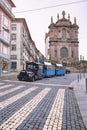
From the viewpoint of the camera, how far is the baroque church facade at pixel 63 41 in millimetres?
98188

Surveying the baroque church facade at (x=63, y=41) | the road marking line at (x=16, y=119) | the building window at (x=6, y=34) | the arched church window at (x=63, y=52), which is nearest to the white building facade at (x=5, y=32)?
the building window at (x=6, y=34)

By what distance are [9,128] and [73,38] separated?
3781 inches

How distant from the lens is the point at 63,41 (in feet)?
330

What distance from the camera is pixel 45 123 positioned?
7.18 metres

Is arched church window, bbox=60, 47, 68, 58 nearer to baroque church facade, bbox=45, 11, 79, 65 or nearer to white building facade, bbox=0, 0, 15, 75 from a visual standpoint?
baroque church facade, bbox=45, 11, 79, 65

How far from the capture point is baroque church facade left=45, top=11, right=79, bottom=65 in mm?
98188

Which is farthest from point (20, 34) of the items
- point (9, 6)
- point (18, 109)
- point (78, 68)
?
point (18, 109)

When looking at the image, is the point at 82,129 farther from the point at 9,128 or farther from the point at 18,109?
the point at 18,109

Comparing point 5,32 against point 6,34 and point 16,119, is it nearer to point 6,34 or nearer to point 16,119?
point 6,34

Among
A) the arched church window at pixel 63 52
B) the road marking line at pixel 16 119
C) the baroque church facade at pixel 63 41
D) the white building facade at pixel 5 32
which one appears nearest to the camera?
the road marking line at pixel 16 119

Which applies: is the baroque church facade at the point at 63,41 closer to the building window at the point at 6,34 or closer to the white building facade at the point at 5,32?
the white building facade at the point at 5,32

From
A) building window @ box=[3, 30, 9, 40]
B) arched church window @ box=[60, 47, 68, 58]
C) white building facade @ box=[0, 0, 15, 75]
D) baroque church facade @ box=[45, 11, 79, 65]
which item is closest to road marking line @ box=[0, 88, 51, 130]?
white building facade @ box=[0, 0, 15, 75]

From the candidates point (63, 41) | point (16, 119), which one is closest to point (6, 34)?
point (16, 119)

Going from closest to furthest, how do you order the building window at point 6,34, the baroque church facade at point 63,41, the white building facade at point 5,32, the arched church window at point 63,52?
the white building facade at point 5,32 < the building window at point 6,34 < the baroque church facade at point 63,41 < the arched church window at point 63,52
